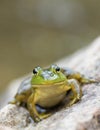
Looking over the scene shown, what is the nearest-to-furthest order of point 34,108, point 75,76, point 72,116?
1. point 72,116
2. point 34,108
3. point 75,76

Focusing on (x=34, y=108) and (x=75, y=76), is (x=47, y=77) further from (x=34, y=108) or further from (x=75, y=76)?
(x=75, y=76)

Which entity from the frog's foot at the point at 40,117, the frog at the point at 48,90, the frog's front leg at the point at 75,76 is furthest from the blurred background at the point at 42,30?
the frog's foot at the point at 40,117

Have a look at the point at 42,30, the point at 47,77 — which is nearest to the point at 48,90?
the point at 47,77

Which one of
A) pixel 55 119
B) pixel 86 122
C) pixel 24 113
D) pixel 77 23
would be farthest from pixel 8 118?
pixel 77 23

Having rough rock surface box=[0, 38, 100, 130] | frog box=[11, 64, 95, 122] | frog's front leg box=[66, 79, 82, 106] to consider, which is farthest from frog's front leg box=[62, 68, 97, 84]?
frog's front leg box=[66, 79, 82, 106]

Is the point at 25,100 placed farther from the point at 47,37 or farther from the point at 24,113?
the point at 47,37

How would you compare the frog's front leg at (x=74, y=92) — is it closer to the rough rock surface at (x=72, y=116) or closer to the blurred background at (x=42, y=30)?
the rough rock surface at (x=72, y=116)
